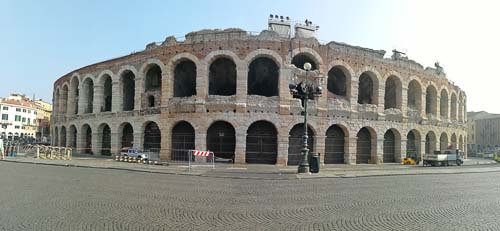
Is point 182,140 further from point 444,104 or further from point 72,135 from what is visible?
point 444,104

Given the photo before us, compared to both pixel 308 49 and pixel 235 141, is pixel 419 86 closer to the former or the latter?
pixel 308 49

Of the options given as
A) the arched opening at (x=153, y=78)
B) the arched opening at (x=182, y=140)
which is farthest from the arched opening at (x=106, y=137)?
the arched opening at (x=182, y=140)

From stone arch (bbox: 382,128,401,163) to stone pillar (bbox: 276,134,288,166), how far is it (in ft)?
39.4

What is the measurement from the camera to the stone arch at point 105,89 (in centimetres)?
3184

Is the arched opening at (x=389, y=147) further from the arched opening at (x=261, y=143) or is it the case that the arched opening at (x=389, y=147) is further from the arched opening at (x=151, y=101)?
the arched opening at (x=151, y=101)

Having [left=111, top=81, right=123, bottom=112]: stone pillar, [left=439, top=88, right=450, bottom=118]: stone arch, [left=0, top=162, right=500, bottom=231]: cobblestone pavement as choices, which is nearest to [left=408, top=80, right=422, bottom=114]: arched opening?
[left=439, top=88, right=450, bottom=118]: stone arch

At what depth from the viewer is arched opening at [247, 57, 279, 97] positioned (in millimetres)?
27266

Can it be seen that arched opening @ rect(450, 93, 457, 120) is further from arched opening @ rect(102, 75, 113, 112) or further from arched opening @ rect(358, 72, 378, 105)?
arched opening @ rect(102, 75, 113, 112)

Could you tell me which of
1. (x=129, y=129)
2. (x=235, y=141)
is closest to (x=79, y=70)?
(x=129, y=129)

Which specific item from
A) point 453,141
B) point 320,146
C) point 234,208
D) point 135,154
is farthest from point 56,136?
point 453,141

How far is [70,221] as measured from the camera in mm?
6105

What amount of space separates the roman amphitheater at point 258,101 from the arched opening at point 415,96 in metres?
0.11

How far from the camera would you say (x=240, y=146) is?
24078 millimetres

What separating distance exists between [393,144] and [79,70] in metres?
35.2
